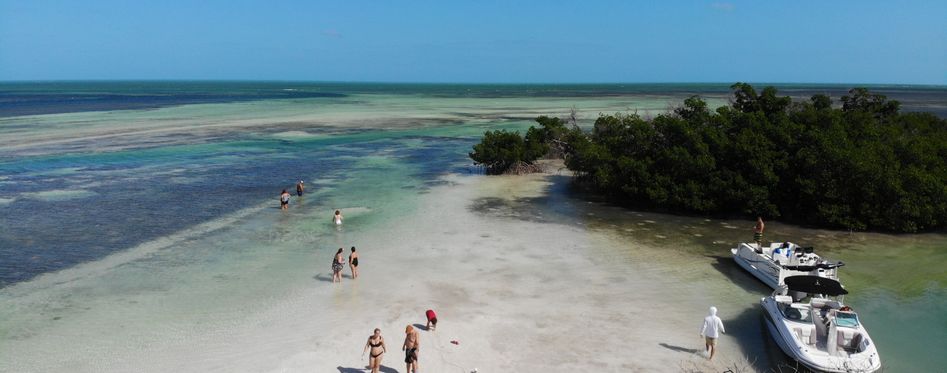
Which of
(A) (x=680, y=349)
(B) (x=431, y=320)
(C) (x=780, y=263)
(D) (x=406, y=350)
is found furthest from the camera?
(C) (x=780, y=263)

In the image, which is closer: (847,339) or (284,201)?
(847,339)

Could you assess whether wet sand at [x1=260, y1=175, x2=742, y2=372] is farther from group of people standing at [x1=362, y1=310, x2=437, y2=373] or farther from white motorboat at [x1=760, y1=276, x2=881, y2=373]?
white motorboat at [x1=760, y1=276, x2=881, y2=373]

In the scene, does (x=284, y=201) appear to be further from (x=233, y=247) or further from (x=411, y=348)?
(x=411, y=348)

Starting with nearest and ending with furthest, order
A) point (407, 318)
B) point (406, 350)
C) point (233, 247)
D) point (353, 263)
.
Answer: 1. point (406, 350)
2. point (407, 318)
3. point (353, 263)
4. point (233, 247)

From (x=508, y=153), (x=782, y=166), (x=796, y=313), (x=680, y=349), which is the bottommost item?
(x=680, y=349)

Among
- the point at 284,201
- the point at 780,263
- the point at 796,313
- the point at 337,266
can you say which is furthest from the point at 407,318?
the point at 284,201

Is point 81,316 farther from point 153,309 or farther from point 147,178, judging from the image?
point 147,178

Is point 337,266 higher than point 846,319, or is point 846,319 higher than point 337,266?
point 846,319
